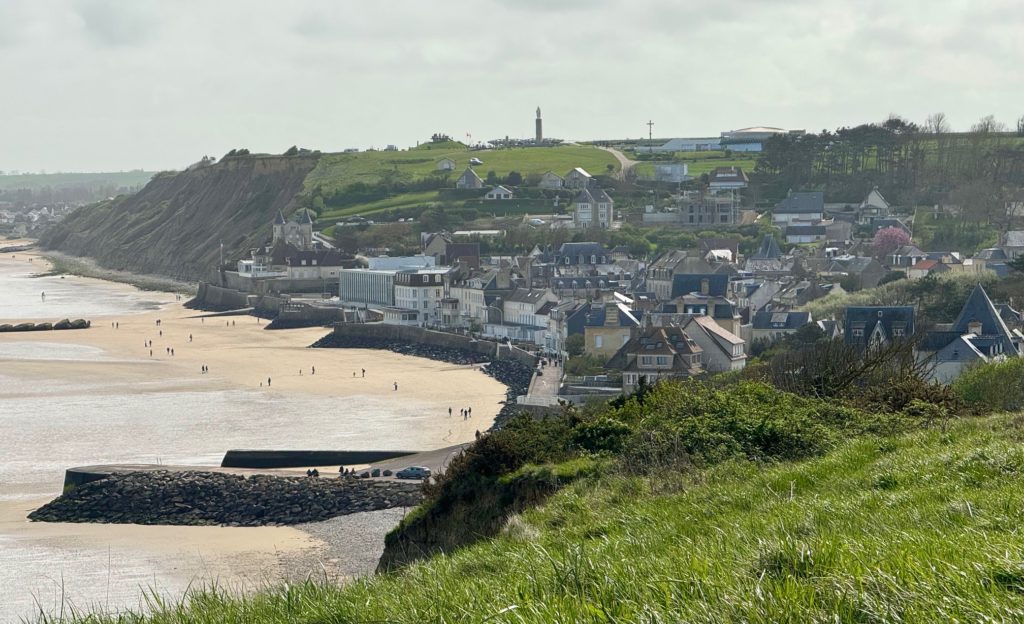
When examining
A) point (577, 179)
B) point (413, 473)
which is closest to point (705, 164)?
point (577, 179)

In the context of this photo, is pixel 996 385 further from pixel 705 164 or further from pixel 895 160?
pixel 705 164

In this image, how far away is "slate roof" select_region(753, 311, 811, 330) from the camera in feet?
155

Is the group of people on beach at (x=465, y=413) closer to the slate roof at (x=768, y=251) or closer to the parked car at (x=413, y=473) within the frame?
the parked car at (x=413, y=473)

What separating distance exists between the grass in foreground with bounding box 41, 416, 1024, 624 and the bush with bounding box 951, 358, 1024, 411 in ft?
23.4

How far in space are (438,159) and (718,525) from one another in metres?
114

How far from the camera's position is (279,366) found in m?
51.4

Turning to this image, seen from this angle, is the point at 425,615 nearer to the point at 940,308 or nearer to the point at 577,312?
the point at 940,308

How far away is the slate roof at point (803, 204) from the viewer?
85.7 metres

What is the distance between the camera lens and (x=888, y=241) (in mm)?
70438

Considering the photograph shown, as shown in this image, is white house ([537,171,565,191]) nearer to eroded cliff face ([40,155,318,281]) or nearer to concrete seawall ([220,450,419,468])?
eroded cliff face ([40,155,318,281])

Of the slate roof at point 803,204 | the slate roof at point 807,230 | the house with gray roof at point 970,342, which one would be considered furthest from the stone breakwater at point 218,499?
the slate roof at point 803,204

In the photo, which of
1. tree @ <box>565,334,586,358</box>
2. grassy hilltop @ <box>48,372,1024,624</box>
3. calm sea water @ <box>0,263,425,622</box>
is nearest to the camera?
grassy hilltop @ <box>48,372,1024,624</box>

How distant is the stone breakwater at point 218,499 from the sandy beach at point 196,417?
69 cm

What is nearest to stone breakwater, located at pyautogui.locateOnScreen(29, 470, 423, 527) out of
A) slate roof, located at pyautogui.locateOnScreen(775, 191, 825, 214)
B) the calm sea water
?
the calm sea water
